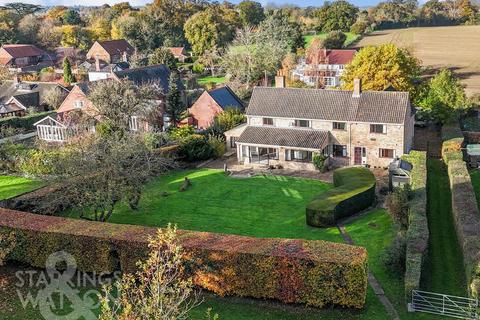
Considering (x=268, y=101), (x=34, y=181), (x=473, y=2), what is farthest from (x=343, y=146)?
(x=473, y=2)

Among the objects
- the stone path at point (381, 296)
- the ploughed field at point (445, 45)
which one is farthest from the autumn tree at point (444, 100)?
the stone path at point (381, 296)

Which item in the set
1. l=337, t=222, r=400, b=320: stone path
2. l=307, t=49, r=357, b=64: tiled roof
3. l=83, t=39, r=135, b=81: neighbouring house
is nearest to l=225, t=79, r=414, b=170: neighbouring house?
l=337, t=222, r=400, b=320: stone path

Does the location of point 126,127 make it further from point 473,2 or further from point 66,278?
point 473,2

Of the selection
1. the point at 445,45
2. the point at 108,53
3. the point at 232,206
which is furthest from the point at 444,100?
the point at 108,53

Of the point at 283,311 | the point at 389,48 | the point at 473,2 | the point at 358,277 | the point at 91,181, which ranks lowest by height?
the point at 283,311

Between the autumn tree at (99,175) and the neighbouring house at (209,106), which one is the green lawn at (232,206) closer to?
the autumn tree at (99,175)

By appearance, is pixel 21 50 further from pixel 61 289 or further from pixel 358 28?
pixel 61 289

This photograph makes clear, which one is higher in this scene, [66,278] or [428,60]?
[428,60]
